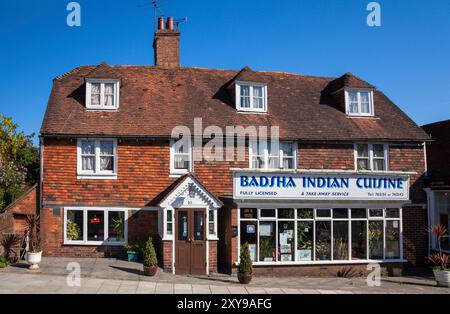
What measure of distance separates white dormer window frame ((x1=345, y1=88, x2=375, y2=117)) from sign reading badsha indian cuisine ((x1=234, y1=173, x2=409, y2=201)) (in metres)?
4.67

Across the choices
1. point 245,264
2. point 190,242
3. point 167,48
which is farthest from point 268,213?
point 167,48

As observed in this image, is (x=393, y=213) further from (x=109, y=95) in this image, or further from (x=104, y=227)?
(x=109, y=95)

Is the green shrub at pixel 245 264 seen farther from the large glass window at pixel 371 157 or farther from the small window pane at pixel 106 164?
the large glass window at pixel 371 157

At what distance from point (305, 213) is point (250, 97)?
254 inches

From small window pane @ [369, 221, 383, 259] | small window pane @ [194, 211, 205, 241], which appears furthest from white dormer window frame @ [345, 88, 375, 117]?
small window pane @ [194, 211, 205, 241]

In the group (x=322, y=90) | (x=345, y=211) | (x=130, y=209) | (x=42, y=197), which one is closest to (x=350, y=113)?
(x=322, y=90)

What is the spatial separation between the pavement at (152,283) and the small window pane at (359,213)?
2571 mm

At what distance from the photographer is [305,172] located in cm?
1766

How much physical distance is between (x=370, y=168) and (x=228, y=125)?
274 inches

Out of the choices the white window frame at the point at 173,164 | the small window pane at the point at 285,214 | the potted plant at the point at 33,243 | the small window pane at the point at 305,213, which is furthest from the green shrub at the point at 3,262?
the small window pane at the point at 305,213

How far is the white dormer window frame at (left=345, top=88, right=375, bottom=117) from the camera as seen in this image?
2200 cm

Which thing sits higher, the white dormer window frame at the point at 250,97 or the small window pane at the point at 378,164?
the white dormer window frame at the point at 250,97

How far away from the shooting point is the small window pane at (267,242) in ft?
57.5

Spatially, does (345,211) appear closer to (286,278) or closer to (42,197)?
(286,278)
